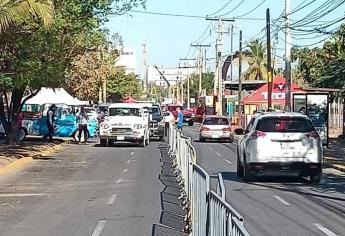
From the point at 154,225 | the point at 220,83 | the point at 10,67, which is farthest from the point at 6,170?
Result: the point at 220,83

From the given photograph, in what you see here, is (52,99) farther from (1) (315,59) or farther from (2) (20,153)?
(1) (315,59)

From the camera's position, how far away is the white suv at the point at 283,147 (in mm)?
20312

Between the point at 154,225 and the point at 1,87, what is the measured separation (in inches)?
666

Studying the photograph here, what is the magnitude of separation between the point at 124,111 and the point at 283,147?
19.5 meters

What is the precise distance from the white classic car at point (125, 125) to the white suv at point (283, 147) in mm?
17786

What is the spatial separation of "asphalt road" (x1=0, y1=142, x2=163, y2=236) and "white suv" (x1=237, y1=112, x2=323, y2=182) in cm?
272

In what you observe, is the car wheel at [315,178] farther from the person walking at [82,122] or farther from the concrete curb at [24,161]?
the person walking at [82,122]

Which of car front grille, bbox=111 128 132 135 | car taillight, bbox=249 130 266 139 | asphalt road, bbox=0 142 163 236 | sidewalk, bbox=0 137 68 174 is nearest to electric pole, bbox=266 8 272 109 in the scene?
car front grille, bbox=111 128 132 135

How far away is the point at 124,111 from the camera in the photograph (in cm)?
3909

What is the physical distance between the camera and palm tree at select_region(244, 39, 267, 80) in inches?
3777

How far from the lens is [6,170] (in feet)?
79.7

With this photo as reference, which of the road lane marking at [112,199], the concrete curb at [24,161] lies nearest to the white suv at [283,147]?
the road lane marking at [112,199]

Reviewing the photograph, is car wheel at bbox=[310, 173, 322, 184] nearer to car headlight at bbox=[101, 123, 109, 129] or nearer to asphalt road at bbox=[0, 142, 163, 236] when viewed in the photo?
asphalt road at bbox=[0, 142, 163, 236]

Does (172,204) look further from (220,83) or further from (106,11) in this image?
(220,83)
